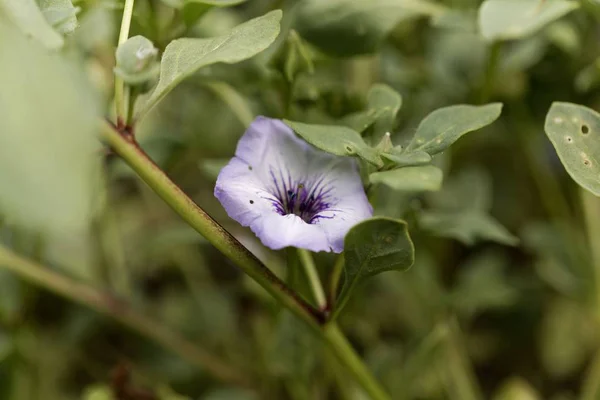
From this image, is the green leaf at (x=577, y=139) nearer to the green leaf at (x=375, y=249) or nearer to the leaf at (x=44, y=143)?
the green leaf at (x=375, y=249)

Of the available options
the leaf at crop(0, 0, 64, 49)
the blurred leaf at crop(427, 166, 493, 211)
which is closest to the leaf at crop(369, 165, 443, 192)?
the leaf at crop(0, 0, 64, 49)

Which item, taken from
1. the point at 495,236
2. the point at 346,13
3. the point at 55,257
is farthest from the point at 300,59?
the point at 55,257

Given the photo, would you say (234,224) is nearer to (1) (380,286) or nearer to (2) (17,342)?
(1) (380,286)

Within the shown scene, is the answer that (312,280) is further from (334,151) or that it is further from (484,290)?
(484,290)

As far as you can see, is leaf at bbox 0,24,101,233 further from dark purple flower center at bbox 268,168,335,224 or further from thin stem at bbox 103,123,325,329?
dark purple flower center at bbox 268,168,335,224

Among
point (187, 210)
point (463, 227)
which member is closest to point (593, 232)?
point (463, 227)

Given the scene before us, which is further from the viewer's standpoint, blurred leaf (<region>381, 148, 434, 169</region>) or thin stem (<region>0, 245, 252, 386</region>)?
thin stem (<region>0, 245, 252, 386</region>)
